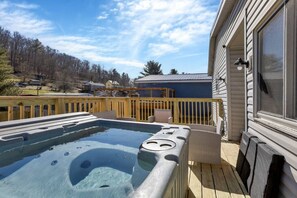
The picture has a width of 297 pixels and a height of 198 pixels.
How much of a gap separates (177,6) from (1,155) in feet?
17.5

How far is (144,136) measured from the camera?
3164 mm

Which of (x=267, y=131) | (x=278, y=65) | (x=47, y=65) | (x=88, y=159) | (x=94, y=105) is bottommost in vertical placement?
(x=88, y=159)

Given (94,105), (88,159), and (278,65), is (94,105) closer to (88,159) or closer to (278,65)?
(88,159)

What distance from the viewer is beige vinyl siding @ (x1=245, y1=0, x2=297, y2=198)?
5.22ft

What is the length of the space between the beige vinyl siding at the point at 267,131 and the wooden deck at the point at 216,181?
2.26 feet

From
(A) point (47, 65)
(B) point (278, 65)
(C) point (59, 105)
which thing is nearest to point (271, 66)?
(B) point (278, 65)

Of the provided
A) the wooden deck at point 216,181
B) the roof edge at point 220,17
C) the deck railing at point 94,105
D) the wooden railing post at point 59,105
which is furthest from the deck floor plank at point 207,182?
the roof edge at point 220,17

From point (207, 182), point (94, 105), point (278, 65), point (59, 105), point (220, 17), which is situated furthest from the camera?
point (94, 105)

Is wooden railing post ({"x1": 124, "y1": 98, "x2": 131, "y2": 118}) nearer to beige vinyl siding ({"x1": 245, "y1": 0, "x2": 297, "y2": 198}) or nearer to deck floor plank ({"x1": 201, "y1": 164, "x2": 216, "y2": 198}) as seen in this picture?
deck floor plank ({"x1": 201, "y1": 164, "x2": 216, "y2": 198})

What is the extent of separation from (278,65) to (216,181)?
5.52 ft

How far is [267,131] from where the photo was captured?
218 cm

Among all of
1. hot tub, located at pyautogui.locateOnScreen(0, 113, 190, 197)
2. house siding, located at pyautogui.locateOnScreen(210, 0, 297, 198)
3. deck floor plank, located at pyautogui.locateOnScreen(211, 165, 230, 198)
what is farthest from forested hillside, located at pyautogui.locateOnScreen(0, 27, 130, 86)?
deck floor plank, located at pyautogui.locateOnScreen(211, 165, 230, 198)

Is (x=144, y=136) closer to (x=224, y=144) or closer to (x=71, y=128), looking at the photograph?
(x=71, y=128)

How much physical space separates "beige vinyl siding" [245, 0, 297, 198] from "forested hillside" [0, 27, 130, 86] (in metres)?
31.2
